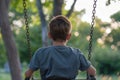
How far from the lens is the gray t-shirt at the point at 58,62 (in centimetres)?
376

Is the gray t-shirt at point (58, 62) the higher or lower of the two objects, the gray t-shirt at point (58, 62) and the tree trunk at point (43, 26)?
the higher

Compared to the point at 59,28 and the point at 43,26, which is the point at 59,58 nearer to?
the point at 59,28

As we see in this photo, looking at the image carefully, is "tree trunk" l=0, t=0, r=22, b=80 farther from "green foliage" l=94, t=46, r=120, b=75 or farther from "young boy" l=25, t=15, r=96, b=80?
"green foliage" l=94, t=46, r=120, b=75

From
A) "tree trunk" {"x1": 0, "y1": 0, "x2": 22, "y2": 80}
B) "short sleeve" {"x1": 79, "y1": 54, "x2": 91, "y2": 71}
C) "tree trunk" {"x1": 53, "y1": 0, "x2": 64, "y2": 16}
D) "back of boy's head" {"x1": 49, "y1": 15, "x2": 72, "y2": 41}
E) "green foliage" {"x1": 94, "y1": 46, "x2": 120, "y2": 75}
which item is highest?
"back of boy's head" {"x1": 49, "y1": 15, "x2": 72, "y2": 41}

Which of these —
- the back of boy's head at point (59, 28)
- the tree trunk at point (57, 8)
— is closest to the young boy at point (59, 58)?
the back of boy's head at point (59, 28)

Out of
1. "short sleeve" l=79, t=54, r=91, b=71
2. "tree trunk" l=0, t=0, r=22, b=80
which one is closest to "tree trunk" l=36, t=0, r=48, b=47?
"tree trunk" l=0, t=0, r=22, b=80

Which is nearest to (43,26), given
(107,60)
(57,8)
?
(57,8)

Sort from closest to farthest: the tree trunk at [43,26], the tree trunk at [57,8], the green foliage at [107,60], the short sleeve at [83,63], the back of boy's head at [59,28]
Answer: the back of boy's head at [59,28], the short sleeve at [83,63], the tree trunk at [57,8], the tree trunk at [43,26], the green foliage at [107,60]

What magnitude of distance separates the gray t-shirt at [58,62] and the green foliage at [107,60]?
34.2m

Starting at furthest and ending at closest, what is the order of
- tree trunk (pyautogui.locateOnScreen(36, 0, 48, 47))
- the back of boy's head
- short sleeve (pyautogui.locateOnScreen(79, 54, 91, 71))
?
tree trunk (pyautogui.locateOnScreen(36, 0, 48, 47))
short sleeve (pyautogui.locateOnScreen(79, 54, 91, 71))
the back of boy's head

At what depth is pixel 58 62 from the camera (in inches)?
148

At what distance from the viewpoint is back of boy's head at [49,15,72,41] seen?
373cm

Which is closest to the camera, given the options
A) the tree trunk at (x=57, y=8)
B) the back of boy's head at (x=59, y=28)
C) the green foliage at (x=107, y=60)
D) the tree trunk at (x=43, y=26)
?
the back of boy's head at (x=59, y=28)

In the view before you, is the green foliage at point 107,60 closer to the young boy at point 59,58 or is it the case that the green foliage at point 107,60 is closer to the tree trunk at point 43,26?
the tree trunk at point 43,26
